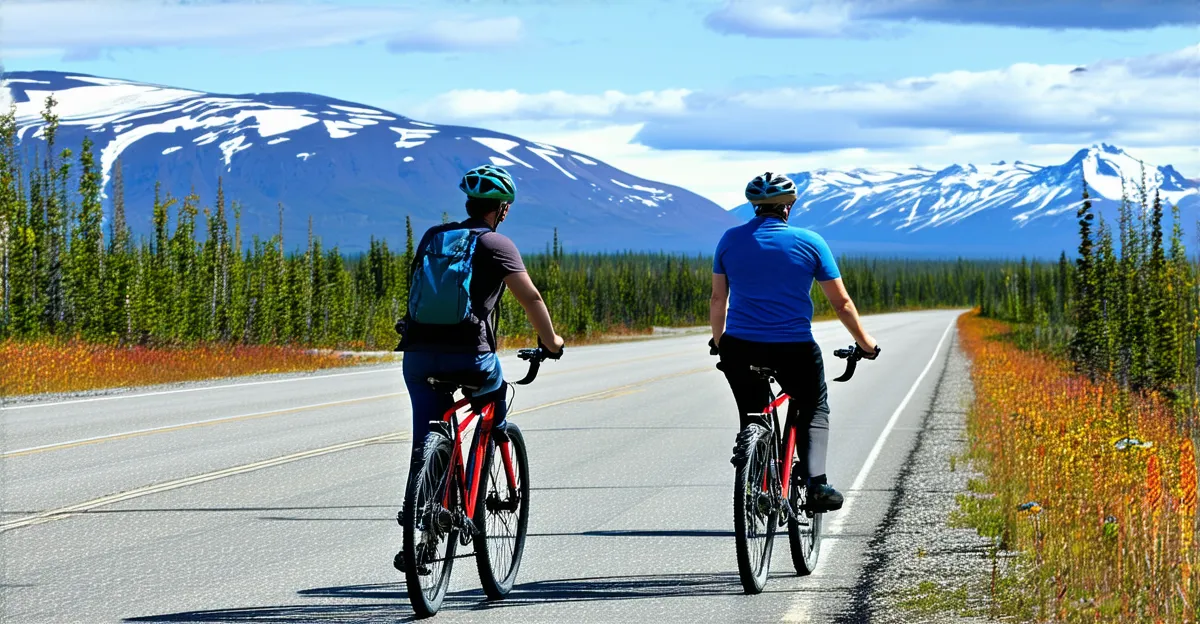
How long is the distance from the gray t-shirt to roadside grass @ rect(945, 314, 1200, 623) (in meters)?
2.67

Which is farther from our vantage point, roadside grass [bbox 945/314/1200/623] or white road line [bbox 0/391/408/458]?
white road line [bbox 0/391/408/458]

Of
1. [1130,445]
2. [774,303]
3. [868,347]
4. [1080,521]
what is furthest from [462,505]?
[1130,445]

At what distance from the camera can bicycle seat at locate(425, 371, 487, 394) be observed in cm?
634

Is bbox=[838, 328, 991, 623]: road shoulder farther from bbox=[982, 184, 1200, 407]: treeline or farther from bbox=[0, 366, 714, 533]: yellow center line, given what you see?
bbox=[982, 184, 1200, 407]: treeline

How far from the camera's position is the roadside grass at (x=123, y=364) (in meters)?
21.7

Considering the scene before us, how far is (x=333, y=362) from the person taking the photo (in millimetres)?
31328

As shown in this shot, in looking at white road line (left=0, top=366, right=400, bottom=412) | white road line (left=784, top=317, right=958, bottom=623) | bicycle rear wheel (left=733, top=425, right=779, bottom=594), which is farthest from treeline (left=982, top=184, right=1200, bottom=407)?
bicycle rear wheel (left=733, top=425, right=779, bottom=594)

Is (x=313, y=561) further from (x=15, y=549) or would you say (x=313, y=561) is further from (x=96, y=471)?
(x=96, y=471)

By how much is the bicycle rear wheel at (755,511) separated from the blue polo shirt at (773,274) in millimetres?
579

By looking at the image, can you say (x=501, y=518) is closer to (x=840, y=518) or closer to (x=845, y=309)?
(x=845, y=309)

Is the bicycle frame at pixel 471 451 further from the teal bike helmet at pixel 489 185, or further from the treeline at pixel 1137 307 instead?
the treeline at pixel 1137 307

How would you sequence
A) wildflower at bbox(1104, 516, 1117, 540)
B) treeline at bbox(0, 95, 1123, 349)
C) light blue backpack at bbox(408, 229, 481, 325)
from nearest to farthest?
light blue backpack at bbox(408, 229, 481, 325), wildflower at bbox(1104, 516, 1117, 540), treeline at bbox(0, 95, 1123, 349)

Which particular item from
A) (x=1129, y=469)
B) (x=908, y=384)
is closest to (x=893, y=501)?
(x=1129, y=469)

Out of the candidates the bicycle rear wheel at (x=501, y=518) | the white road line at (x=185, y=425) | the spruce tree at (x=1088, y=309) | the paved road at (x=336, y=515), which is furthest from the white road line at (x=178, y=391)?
the spruce tree at (x=1088, y=309)
